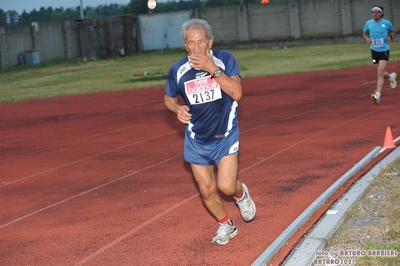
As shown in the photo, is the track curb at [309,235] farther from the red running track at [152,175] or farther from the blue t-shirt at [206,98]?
the blue t-shirt at [206,98]

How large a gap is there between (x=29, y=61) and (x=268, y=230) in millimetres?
38494

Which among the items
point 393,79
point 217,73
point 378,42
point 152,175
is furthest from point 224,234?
point 393,79

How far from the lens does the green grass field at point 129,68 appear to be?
30219 millimetres

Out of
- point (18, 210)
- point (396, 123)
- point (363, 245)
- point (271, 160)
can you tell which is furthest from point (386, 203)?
point (396, 123)

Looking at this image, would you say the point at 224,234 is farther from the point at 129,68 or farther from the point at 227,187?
the point at 129,68

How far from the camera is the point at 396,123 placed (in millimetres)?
14039

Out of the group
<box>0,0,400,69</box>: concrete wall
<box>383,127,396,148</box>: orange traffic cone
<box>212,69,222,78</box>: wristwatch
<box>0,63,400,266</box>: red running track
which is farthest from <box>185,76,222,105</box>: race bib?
<box>0,0,400,69</box>: concrete wall

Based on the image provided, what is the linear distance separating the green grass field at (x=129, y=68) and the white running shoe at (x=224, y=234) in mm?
21164

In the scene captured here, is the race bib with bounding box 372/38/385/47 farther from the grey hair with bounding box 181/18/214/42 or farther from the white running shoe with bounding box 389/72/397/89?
the grey hair with bounding box 181/18/214/42

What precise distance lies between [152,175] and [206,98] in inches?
175

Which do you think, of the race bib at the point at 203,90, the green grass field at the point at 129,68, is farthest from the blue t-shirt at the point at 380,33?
the green grass field at the point at 129,68

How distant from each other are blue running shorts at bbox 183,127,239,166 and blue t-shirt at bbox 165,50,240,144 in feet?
0.13

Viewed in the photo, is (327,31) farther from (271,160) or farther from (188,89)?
(188,89)

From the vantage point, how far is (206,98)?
673 cm
